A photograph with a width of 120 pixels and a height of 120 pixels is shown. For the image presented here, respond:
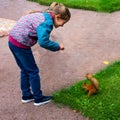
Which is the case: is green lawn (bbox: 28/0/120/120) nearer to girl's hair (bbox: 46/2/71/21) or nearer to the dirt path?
the dirt path

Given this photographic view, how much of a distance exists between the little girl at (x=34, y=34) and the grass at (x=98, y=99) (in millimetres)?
368

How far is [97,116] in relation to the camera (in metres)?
4.12

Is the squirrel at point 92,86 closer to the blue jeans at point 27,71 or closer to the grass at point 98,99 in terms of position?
the grass at point 98,99

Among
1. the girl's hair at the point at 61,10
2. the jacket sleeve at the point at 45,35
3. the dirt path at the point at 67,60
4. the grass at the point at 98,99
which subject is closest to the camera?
the jacket sleeve at the point at 45,35

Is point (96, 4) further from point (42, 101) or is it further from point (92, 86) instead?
point (42, 101)

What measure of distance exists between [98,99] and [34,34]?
109 cm

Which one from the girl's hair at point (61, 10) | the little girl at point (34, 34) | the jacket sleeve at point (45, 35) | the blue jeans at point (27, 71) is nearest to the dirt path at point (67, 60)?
the blue jeans at point (27, 71)

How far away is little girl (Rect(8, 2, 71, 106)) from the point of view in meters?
3.97

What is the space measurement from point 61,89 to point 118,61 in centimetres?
111

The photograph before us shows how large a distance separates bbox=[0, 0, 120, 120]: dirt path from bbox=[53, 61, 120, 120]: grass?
0.37 feet

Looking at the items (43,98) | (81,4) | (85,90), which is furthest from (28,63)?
(81,4)

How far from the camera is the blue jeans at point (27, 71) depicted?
4.22 meters

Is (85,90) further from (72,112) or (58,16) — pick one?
(58,16)

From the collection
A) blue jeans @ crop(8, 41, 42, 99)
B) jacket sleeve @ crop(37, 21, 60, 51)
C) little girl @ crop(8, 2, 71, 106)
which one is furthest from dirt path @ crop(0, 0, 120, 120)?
jacket sleeve @ crop(37, 21, 60, 51)
